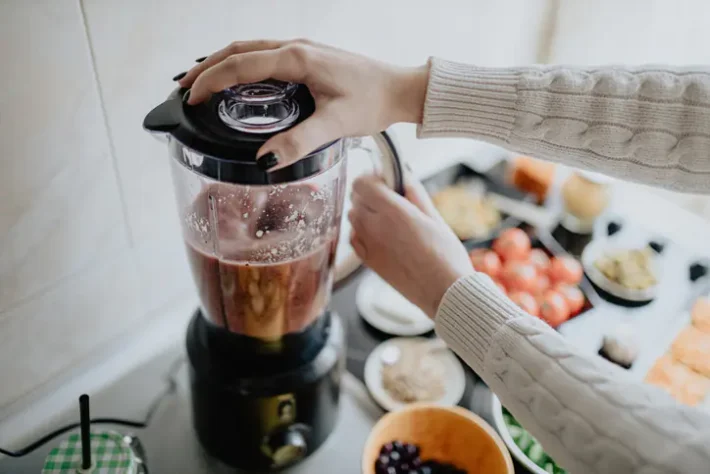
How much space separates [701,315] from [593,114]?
443 millimetres

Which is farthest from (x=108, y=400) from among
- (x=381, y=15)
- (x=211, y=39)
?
(x=381, y=15)

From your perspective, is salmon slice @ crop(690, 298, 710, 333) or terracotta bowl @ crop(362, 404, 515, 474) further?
salmon slice @ crop(690, 298, 710, 333)

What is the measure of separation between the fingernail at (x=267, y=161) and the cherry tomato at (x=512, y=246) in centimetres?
59

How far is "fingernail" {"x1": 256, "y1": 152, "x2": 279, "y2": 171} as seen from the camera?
0.51 metres

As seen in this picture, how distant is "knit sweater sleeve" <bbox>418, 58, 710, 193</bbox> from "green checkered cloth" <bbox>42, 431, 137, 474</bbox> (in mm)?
424

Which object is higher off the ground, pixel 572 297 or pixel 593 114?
pixel 593 114

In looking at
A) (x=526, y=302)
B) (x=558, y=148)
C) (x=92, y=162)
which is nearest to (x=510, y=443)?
(x=526, y=302)

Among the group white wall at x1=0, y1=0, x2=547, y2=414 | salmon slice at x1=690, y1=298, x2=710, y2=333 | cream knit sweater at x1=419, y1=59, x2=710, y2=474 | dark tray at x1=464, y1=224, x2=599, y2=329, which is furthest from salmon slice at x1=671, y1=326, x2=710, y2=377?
white wall at x1=0, y1=0, x2=547, y2=414

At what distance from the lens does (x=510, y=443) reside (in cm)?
77

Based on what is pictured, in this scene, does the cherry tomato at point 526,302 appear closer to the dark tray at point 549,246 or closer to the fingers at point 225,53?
the dark tray at point 549,246

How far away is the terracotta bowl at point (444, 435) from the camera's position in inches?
27.5

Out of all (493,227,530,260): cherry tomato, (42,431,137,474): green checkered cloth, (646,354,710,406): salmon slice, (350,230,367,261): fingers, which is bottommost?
(646,354,710,406): salmon slice

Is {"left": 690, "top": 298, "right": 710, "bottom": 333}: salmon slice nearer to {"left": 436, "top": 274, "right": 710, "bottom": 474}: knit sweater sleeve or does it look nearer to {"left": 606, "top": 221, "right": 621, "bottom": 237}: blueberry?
{"left": 606, "top": 221, "right": 621, "bottom": 237}: blueberry

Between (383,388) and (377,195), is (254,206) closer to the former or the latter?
(377,195)
